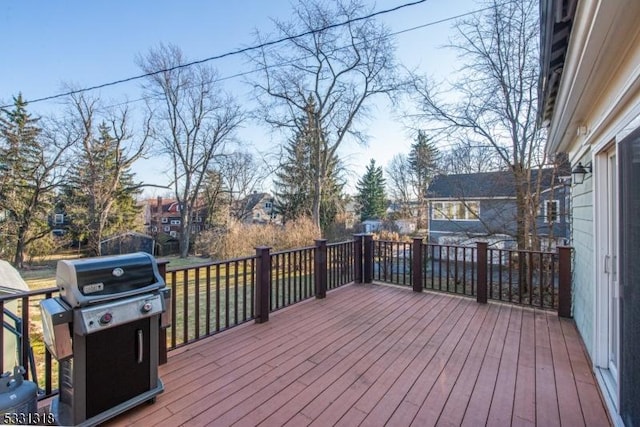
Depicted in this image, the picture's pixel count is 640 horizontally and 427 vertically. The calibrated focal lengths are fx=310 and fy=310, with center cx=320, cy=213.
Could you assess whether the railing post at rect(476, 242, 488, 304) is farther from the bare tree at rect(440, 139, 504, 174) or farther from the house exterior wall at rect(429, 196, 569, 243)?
the bare tree at rect(440, 139, 504, 174)

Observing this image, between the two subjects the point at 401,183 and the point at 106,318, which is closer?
the point at 106,318

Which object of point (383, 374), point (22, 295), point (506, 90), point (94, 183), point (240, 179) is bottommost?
point (383, 374)

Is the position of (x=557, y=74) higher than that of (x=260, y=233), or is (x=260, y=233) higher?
(x=557, y=74)

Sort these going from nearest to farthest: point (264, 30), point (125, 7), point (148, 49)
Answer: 1. point (125, 7)
2. point (264, 30)
3. point (148, 49)

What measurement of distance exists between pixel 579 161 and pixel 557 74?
1.87 m

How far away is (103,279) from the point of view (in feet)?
6.19

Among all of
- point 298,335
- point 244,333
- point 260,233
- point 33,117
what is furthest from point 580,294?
point 33,117

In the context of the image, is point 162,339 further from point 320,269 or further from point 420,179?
point 420,179

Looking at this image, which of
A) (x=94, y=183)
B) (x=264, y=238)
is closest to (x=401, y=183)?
(x=264, y=238)

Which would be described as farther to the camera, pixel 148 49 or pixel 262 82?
pixel 148 49

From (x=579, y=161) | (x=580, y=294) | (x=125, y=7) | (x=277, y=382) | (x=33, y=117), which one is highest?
(x=33, y=117)

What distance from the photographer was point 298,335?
3.23 metres

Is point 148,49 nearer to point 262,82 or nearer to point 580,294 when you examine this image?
point 262,82

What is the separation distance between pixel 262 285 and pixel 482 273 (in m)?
3.04
